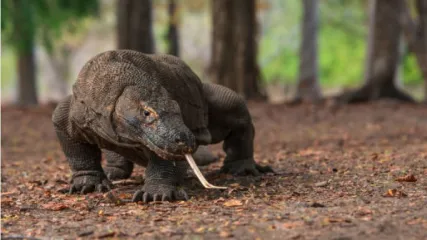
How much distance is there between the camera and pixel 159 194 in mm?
4113

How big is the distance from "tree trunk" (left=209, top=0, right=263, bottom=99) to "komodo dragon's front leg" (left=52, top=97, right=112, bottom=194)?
7137 millimetres

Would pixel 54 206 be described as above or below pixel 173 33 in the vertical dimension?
below

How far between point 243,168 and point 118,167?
845mm

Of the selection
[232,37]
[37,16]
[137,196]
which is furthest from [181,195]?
[232,37]

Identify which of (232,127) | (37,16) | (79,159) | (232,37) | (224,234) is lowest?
(224,234)

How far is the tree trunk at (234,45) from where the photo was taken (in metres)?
11.8

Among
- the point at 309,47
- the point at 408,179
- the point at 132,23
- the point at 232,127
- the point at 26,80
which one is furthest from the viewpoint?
the point at 26,80

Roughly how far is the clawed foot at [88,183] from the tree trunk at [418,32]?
816 cm

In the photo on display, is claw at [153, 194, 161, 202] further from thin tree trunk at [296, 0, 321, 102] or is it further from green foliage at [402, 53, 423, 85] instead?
green foliage at [402, 53, 423, 85]

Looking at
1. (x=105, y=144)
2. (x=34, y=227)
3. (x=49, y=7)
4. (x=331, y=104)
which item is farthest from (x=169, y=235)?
(x=49, y=7)

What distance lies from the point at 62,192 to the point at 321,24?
26573mm

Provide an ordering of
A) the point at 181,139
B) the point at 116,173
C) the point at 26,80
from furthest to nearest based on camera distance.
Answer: the point at 26,80, the point at 116,173, the point at 181,139

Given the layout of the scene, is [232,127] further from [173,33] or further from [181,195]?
[173,33]

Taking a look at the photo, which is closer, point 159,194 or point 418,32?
point 159,194
